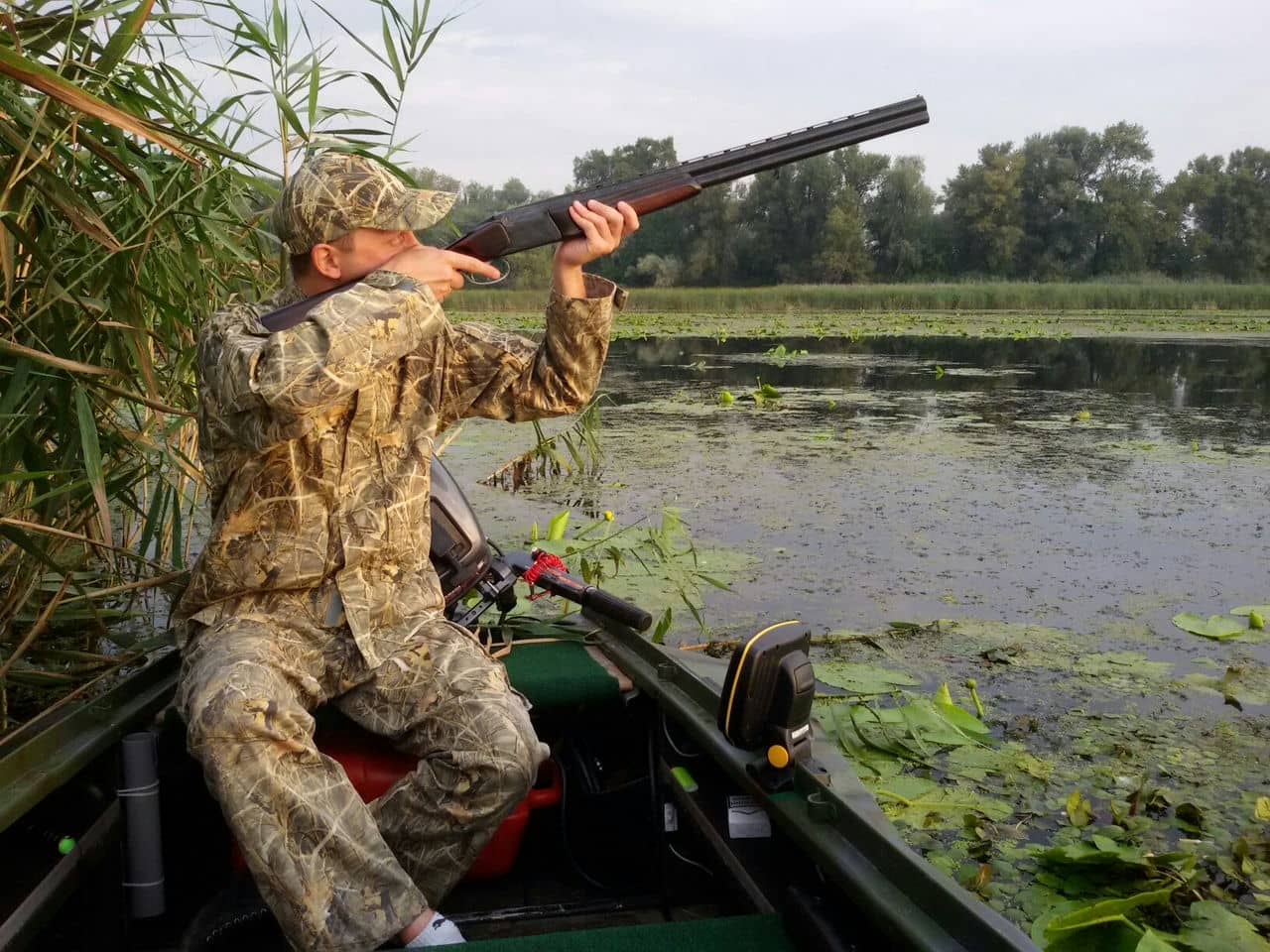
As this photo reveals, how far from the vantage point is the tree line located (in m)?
53.3

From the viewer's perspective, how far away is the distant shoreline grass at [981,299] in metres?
34.2

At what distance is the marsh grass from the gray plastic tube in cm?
58

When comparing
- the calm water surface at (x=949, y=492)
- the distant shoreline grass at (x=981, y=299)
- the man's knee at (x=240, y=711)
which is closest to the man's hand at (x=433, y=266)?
the man's knee at (x=240, y=711)

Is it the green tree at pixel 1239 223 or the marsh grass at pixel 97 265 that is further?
the green tree at pixel 1239 223

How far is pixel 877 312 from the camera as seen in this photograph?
3356 cm

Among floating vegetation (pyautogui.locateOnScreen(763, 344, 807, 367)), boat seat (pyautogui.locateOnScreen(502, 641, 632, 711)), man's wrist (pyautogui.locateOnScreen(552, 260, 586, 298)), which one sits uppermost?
man's wrist (pyautogui.locateOnScreen(552, 260, 586, 298))

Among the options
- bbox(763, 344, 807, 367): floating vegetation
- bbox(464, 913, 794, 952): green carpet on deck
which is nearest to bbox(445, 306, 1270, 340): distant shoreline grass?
bbox(763, 344, 807, 367): floating vegetation

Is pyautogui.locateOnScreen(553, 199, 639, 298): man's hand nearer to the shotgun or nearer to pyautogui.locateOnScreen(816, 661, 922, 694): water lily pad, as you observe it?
the shotgun

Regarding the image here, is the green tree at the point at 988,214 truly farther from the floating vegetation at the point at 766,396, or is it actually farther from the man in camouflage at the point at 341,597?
the man in camouflage at the point at 341,597

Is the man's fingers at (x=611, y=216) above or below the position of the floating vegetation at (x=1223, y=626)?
above

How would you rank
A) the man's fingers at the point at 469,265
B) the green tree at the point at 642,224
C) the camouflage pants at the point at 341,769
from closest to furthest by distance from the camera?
the camouflage pants at the point at 341,769, the man's fingers at the point at 469,265, the green tree at the point at 642,224

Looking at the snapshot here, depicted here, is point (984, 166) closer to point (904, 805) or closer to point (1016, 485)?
point (1016, 485)

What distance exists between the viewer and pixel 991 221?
54688mm

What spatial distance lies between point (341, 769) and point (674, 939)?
692mm
